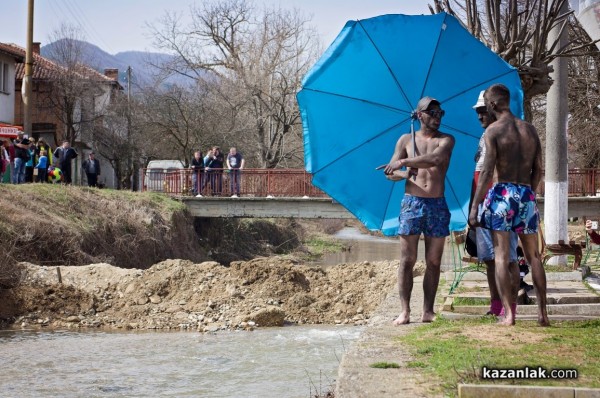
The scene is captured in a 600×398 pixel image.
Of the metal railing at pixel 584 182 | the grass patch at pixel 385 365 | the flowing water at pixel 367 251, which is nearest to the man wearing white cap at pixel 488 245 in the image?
the grass patch at pixel 385 365

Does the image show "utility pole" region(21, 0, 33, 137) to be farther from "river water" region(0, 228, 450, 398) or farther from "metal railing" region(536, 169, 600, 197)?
"metal railing" region(536, 169, 600, 197)

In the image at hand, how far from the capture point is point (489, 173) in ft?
27.2

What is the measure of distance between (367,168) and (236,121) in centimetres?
4412

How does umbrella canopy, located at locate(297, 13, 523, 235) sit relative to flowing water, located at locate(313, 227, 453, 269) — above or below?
above

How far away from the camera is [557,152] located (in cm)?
1709

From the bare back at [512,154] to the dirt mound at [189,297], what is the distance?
421 inches

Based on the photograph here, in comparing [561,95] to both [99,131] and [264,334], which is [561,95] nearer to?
[264,334]

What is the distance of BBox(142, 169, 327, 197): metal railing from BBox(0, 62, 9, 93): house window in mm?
9622

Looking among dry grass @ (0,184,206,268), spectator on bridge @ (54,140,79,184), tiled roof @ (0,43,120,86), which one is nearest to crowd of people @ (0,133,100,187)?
spectator on bridge @ (54,140,79,184)

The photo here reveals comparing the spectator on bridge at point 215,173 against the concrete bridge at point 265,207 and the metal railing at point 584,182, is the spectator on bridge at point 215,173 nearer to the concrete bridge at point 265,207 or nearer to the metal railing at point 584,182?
the concrete bridge at point 265,207

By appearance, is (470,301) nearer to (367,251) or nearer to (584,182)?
(584,182)

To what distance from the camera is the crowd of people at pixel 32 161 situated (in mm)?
29703

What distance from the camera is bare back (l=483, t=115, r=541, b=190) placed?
8289 mm

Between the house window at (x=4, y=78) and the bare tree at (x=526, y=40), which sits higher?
the house window at (x=4, y=78)
